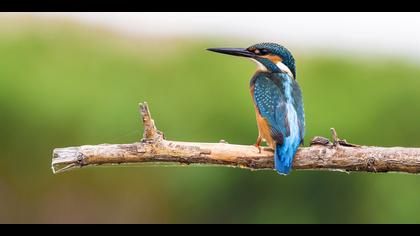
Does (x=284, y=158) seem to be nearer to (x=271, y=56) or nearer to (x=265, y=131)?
(x=265, y=131)

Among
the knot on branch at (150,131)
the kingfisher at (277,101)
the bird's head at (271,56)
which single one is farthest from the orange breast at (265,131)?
the knot on branch at (150,131)

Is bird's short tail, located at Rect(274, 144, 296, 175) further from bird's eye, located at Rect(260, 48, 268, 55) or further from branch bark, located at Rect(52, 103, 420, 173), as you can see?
bird's eye, located at Rect(260, 48, 268, 55)

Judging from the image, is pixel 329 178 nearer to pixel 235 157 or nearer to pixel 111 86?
pixel 111 86

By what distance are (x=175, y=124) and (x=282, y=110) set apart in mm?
2452

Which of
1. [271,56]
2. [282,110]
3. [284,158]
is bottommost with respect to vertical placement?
[284,158]

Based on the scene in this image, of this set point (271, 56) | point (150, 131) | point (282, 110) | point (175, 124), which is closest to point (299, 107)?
point (282, 110)

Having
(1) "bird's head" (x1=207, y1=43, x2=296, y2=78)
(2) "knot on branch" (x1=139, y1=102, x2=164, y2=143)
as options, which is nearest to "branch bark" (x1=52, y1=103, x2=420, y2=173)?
(2) "knot on branch" (x1=139, y1=102, x2=164, y2=143)

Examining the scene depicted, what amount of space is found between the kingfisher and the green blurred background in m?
1.74

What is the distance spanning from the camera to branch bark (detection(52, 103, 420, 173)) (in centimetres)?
238

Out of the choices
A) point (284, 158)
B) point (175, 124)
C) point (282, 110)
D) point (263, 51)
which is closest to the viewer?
point (284, 158)

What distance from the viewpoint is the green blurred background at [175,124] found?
4.89 metres

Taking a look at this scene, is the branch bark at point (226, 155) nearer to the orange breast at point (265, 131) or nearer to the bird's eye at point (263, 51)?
the orange breast at point (265, 131)

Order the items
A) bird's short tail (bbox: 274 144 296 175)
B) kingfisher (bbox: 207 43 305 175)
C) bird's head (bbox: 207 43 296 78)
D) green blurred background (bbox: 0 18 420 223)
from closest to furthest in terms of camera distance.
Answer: bird's short tail (bbox: 274 144 296 175), kingfisher (bbox: 207 43 305 175), bird's head (bbox: 207 43 296 78), green blurred background (bbox: 0 18 420 223)

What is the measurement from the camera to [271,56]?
2895 millimetres
